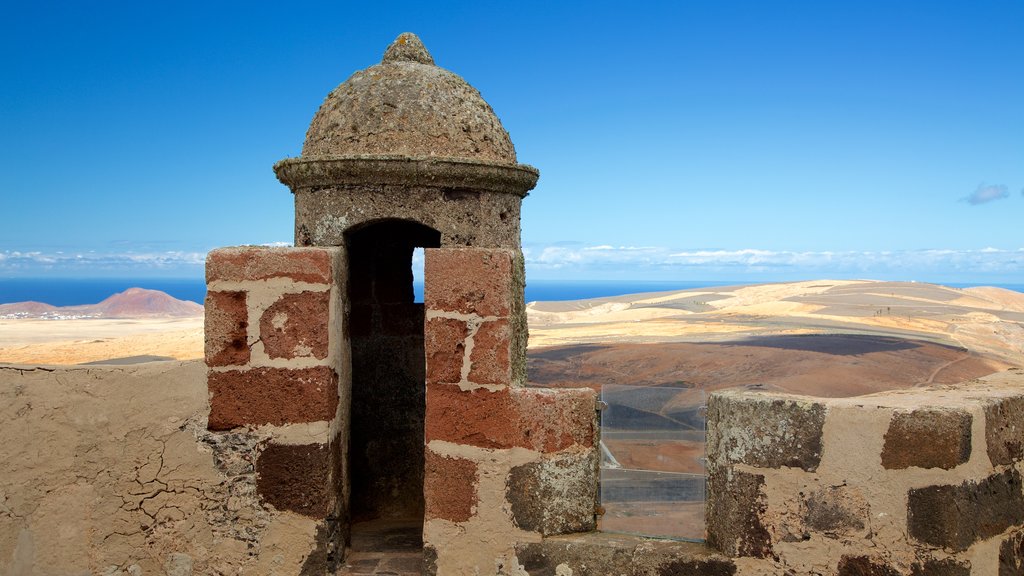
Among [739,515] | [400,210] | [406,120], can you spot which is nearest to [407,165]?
[400,210]

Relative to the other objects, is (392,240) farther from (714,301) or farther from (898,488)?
(714,301)

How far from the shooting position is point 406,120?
4824 millimetres

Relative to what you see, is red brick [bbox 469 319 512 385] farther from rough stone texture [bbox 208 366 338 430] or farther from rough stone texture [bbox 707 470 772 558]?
rough stone texture [bbox 707 470 772 558]

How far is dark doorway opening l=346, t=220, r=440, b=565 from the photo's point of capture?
19.9 ft

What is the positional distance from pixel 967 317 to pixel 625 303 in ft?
65.9

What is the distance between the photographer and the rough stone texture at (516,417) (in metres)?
3.97

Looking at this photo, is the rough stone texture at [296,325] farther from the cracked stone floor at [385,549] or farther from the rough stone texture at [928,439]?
the rough stone texture at [928,439]

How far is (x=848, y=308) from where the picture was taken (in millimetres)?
29766

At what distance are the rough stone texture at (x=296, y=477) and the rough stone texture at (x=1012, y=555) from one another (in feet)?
10.2

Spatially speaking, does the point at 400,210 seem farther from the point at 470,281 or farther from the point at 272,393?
the point at 272,393

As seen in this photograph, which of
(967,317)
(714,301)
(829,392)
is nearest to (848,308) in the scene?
(967,317)

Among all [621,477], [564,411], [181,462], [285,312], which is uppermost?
Answer: [285,312]

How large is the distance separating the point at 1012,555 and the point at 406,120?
3711 mm

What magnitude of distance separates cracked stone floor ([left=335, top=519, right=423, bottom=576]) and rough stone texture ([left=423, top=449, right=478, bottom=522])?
667 mm
